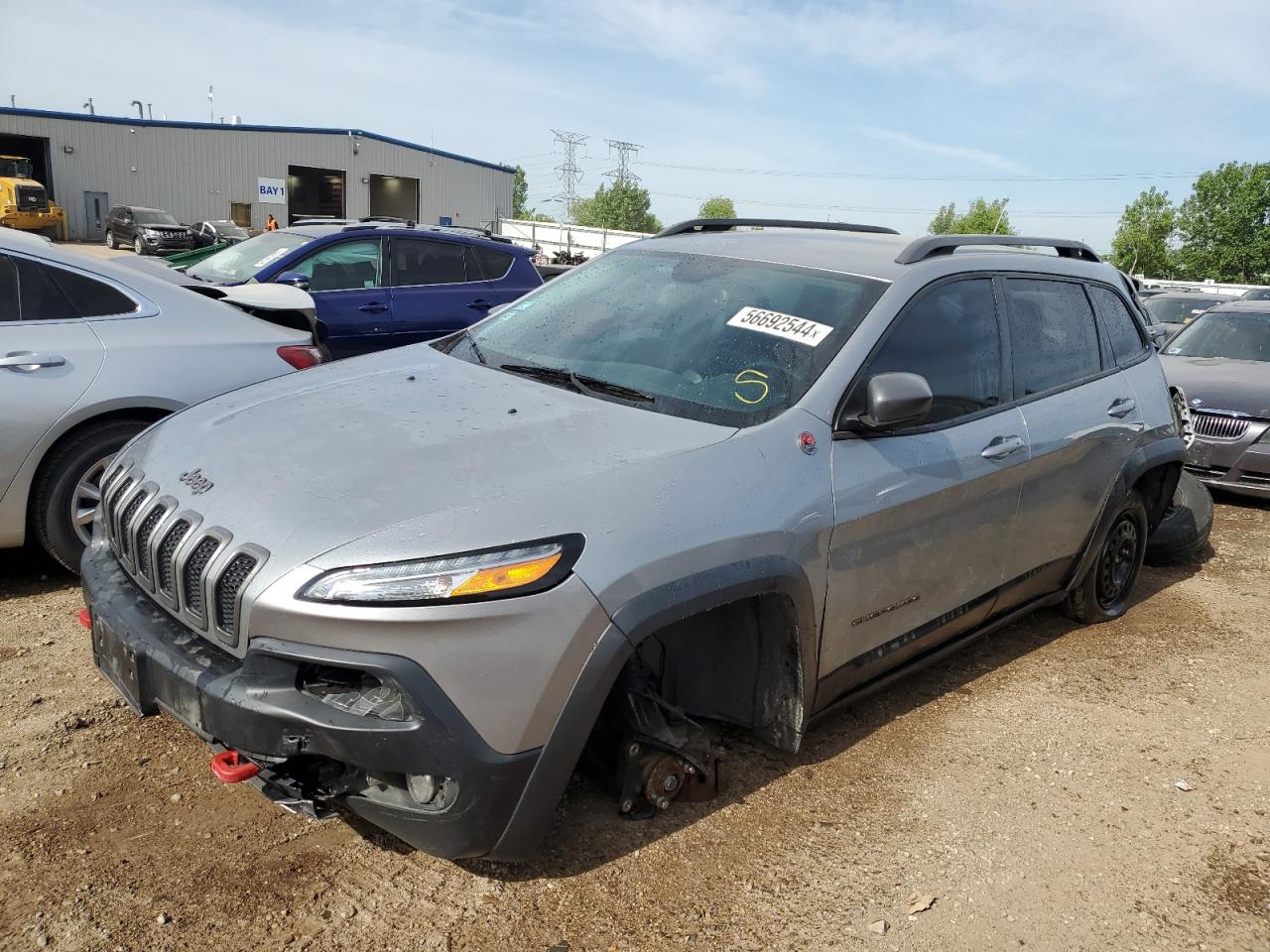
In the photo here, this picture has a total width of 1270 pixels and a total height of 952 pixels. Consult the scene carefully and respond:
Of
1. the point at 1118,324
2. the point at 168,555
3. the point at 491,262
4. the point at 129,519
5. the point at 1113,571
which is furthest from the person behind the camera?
the point at 491,262

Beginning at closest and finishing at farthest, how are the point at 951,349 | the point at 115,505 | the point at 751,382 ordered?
the point at 115,505 → the point at 751,382 → the point at 951,349

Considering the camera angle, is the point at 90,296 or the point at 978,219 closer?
the point at 90,296

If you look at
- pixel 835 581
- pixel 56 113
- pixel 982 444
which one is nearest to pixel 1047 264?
pixel 982 444

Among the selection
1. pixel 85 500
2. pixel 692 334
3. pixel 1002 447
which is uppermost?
pixel 692 334

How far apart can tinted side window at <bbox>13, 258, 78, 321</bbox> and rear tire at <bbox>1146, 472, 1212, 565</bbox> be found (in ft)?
19.1

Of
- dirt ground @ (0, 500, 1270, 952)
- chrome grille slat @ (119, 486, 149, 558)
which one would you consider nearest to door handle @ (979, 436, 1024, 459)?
dirt ground @ (0, 500, 1270, 952)

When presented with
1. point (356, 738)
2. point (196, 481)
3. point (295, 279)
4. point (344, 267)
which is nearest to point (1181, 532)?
point (356, 738)

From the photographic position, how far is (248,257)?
871 centimetres

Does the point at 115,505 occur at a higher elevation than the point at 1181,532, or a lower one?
higher

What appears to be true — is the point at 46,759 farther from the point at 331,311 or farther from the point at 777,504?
the point at 331,311

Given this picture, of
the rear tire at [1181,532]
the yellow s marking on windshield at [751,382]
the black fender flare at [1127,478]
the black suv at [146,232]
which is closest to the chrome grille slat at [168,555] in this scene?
the yellow s marking on windshield at [751,382]

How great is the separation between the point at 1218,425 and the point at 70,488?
7780 millimetres

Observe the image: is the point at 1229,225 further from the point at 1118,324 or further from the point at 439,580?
the point at 439,580

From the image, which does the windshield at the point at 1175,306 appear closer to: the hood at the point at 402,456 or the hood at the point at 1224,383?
the hood at the point at 1224,383
